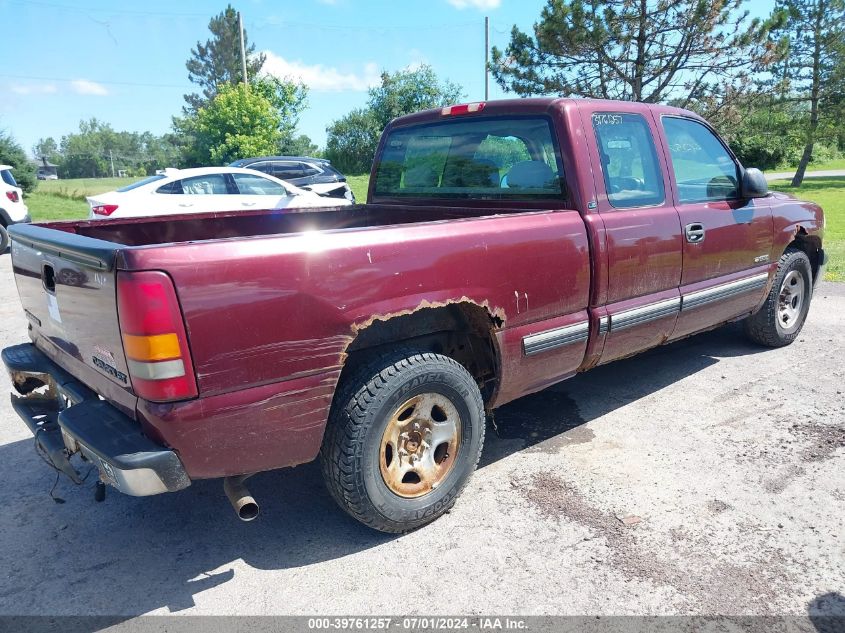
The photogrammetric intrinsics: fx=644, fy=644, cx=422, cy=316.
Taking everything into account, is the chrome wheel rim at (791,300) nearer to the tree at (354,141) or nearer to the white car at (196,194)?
the white car at (196,194)

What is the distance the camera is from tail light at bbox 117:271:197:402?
2166 millimetres

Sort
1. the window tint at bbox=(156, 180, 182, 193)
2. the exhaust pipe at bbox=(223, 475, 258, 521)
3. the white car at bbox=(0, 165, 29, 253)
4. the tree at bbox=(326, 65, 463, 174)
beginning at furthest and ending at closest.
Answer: the tree at bbox=(326, 65, 463, 174)
the white car at bbox=(0, 165, 29, 253)
the window tint at bbox=(156, 180, 182, 193)
the exhaust pipe at bbox=(223, 475, 258, 521)

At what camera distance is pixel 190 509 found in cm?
322

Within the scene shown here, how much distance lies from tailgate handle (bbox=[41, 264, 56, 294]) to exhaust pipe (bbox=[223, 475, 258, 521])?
1163 millimetres

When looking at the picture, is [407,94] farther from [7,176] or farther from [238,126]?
[7,176]

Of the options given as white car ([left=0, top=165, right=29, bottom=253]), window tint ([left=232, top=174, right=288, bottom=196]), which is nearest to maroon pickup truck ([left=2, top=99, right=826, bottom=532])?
window tint ([left=232, top=174, right=288, bottom=196])

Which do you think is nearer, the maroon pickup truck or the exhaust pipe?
the maroon pickup truck

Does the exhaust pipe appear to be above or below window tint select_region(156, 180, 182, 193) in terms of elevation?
below

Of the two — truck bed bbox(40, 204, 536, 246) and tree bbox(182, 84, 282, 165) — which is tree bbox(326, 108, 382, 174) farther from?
truck bed bbox(40, 204, 536, 246)

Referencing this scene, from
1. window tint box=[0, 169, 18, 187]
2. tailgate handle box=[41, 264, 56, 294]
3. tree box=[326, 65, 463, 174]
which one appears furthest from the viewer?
tree box=[326, 65, 463, 174]

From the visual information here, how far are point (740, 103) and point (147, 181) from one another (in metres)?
18.0

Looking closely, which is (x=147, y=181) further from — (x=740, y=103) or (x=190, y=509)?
(x=740, y=103)

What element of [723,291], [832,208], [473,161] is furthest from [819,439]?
[832,208]

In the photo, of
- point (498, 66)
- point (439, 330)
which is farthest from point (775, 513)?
point (498, 66)
